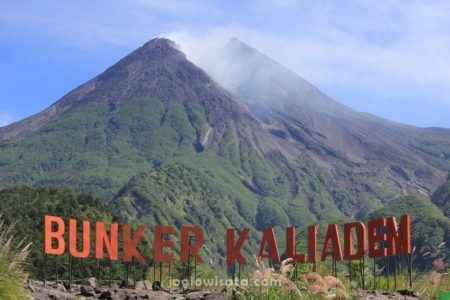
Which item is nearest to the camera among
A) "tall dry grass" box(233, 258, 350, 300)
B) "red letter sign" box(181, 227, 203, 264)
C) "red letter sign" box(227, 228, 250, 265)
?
"tall dry grass" box(233, 258, 350, 300)

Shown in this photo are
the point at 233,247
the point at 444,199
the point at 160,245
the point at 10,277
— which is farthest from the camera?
the point at 444,199

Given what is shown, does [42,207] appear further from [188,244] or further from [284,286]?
[284,286]

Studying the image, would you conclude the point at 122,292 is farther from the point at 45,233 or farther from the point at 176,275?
the point at 176,275

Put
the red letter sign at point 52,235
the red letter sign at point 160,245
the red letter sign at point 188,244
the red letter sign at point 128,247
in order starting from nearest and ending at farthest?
1. the red letter sign at point 52,235
2. the red letter sign at point 128,247
3. the red letter sign at point 188,244
4. the red letter sign at point 160,245

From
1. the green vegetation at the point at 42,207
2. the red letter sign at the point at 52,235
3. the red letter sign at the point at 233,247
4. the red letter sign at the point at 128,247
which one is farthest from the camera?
the green vegetation at the point at 42,207

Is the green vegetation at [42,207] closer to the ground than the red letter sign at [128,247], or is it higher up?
higher up

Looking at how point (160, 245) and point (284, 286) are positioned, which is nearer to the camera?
point (284, 286)

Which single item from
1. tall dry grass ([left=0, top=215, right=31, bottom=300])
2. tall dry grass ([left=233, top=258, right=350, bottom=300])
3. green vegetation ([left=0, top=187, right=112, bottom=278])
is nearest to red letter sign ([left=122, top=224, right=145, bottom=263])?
tall dry grass ([left=0, top=215, right=31, bottom=300])

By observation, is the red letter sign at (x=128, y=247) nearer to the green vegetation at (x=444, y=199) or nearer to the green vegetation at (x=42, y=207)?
the green vegetation at (x=42, y=207)

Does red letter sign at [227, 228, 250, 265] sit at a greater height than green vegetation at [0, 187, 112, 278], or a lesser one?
lesser

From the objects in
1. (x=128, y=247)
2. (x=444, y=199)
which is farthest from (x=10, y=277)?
(x=444, y=199)

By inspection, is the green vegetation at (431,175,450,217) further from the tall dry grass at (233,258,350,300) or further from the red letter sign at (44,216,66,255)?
the tall dry grass at (233,258,350,300)

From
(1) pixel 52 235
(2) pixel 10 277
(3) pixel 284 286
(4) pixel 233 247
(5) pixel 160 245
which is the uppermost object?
(1) pixel 52 235

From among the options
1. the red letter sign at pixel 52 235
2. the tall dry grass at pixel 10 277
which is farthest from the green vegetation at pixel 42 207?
the tall dry grass at pixel 10 277
